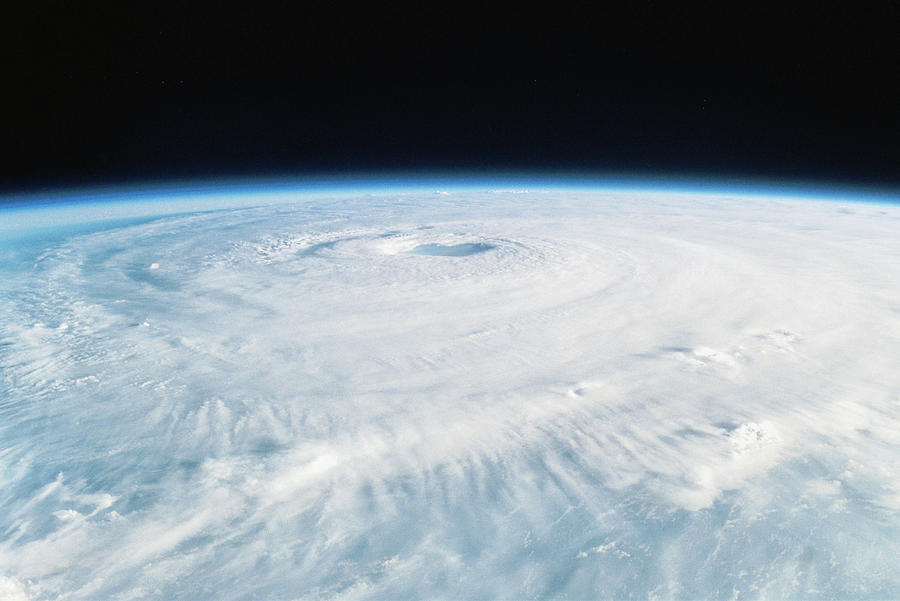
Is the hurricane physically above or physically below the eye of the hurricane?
below

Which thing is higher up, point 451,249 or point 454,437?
point 451,249

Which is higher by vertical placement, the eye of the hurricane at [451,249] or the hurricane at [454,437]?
the eye of the hurricane at [451,249]

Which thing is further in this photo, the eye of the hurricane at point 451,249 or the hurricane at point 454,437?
the eye of the hurricane at point 451,249

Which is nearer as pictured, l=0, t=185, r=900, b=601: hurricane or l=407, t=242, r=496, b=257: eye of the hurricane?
l=0, t=185, r=900, b=601: hurricane

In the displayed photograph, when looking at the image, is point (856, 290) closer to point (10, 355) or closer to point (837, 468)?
point (837, 468)

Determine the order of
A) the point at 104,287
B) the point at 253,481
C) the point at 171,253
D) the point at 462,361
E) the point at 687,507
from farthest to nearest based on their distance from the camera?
the point at 171,253 < the point at 104,287 < the point at 462,361 < the point at 253,481 < the point at 687,507

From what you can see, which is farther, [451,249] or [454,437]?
[451,249]

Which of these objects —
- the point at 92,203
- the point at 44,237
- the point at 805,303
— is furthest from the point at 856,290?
the point at 92,203

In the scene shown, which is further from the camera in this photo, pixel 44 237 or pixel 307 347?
pixel 44 237
